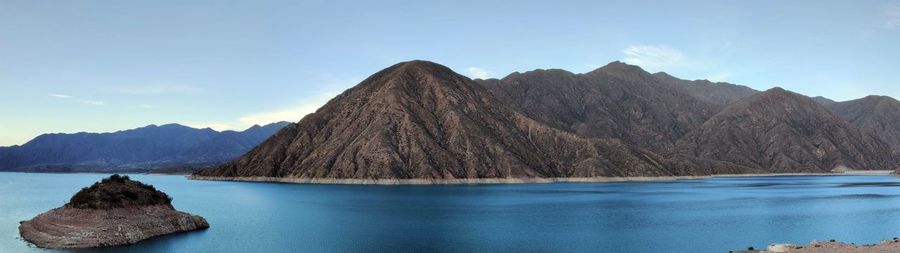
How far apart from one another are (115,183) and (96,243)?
15.4 meters

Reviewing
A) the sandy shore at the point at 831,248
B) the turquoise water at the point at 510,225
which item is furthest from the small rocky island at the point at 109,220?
the sandy shore at the point at 831,248

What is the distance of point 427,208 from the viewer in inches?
5098

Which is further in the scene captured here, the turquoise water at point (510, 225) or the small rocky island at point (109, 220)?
the small rocky island at point (109, 220)

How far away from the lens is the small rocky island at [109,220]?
76.8 meters

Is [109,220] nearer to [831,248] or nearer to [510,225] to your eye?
[510,225]

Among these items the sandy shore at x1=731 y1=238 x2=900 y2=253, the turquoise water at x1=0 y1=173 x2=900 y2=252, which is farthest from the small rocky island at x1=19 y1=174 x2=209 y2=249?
the sandy shore at x1=731 y1=238 x2=900 y2=253

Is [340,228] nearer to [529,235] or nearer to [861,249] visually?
Answer: [529,235]

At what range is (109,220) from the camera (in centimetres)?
8006

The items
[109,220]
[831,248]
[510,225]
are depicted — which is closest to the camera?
[831,248]

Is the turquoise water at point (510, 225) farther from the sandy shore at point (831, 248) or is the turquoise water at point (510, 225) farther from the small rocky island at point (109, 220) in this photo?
the sandy shore at point (831, 248)

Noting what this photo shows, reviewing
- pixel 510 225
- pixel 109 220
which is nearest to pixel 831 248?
pixel 510 225

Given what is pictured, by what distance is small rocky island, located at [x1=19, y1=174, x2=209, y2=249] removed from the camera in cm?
7681

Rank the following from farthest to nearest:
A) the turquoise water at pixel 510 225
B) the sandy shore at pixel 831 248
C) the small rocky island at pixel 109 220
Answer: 1. the small rocky island at pixel 109 220
2. the turquoise water at pixel 510 225
3. the sandy shore at pixel 831 248

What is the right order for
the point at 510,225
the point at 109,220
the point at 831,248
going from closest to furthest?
the point at 831,248, the point at 109,220, the point at 510,225
